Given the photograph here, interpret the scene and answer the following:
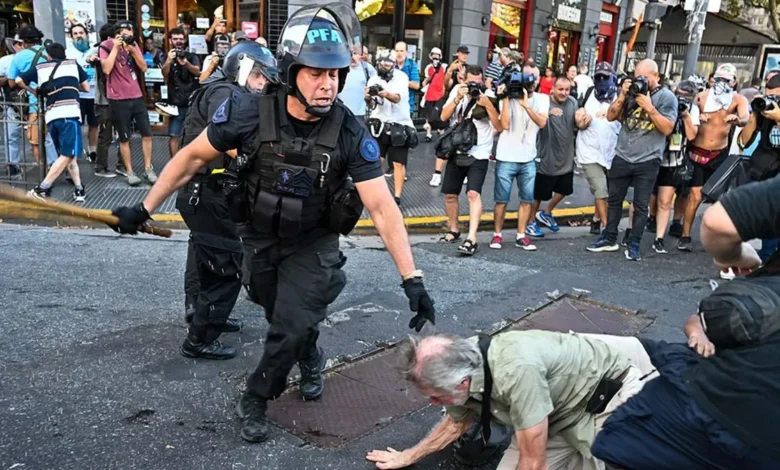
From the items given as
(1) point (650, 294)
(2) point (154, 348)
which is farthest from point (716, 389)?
(1) point (650, 294)

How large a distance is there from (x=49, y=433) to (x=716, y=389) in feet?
9.17

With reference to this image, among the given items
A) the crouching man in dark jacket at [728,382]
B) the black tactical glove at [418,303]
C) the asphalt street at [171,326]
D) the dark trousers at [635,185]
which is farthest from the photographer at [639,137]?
the crouching man in dark jacket at [728,382]

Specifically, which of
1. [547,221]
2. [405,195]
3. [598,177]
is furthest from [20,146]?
[598,177]

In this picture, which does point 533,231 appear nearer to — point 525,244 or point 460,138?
point 525,244

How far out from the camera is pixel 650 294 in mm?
5520

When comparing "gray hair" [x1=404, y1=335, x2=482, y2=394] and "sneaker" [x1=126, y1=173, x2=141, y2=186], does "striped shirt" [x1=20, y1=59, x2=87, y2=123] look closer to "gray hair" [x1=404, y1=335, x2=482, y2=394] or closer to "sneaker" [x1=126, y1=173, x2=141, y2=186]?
"sneaker" [x1=126, y1=173, x2=141, y2=186]

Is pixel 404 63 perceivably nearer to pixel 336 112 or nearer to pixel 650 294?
pixel 650 294

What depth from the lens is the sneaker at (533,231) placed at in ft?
23.9

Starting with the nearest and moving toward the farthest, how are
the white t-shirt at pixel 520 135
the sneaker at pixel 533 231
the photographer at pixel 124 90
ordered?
1. the white t-shirt at pixel 520 135
2. the sneaker at pixel 533 231
3. the photographer at pixel 124 90

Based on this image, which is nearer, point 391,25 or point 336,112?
point 336,112

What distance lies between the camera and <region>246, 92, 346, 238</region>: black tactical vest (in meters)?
2.90

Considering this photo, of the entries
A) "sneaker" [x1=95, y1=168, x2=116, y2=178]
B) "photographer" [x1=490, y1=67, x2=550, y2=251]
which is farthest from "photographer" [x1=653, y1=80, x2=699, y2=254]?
"sneaker" [x1=95, y1=168, x2=116, y2=178]

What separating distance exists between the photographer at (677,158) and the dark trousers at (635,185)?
0.69 feet

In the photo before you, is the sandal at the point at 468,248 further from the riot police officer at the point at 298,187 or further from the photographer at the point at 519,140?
the riot police officer at the point at 298,187
